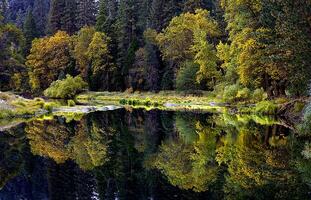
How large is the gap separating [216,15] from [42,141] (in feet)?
189

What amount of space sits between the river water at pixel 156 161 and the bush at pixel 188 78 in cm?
3339

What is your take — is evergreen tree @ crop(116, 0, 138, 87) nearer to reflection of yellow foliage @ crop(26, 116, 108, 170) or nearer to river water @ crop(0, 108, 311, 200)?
reflection of yellow foliage @ crop(26, 116, 108, 170)

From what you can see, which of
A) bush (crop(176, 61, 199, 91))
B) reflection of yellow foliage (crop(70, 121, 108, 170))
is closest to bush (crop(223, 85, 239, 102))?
bush (crop(176, 61, 199, 91))

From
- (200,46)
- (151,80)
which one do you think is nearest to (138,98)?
(151,80)

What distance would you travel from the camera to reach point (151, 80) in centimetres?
8350

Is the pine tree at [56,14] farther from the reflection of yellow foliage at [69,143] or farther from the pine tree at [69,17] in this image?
the reflection of yellow foliage at [69,143]

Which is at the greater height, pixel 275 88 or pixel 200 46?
pixel 200 46

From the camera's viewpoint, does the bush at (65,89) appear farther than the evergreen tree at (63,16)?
No

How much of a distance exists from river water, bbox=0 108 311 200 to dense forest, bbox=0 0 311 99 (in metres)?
13.4

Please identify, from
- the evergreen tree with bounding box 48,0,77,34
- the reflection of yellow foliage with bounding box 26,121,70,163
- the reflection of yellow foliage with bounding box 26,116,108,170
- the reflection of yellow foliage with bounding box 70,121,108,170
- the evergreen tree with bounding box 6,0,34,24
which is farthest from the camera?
the evergreen tree with bounding box 6,0,34,24

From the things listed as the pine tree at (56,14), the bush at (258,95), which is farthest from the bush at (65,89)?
the bush at (258,95)

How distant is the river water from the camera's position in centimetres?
1859

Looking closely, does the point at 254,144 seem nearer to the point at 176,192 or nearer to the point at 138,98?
the point at 176,192

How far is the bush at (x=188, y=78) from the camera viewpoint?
74.5 m
